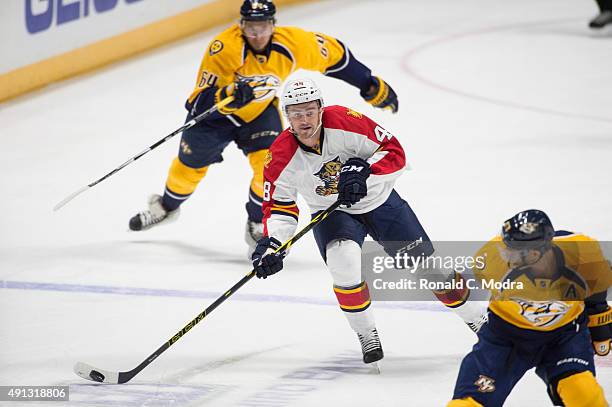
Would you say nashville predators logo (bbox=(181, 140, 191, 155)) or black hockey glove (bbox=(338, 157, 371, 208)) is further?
nashville predators logo (bbox=(181, 140, 191, 155))

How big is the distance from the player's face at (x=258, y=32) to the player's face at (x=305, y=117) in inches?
52.0

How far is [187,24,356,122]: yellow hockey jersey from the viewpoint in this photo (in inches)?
Answer: 216

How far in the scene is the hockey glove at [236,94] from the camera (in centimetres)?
538

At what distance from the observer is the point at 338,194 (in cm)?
418

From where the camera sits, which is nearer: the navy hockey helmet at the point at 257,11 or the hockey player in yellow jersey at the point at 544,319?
the hockey player in yellow jersey at the point at 544,319

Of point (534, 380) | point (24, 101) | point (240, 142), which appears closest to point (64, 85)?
point (24, 101)

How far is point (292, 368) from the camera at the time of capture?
4441 mm

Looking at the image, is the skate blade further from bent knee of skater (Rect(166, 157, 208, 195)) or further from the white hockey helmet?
bent knee of skater (Rect(166, 157, 208, 195))

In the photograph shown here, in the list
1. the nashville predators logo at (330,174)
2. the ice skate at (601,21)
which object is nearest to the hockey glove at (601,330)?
the nashville predators logo at (330,174)

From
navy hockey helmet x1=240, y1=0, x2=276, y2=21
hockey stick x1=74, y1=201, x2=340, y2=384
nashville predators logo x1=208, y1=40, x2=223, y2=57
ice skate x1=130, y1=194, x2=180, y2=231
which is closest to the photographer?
hockey stick x1=74, y1=201, x2=340, y2=384

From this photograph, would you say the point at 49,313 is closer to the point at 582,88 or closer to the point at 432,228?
the point at 432,228

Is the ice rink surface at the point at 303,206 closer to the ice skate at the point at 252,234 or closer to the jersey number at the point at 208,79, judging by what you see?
the ice skate at the point at 252,234

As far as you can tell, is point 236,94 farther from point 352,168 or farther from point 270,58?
point 352,168

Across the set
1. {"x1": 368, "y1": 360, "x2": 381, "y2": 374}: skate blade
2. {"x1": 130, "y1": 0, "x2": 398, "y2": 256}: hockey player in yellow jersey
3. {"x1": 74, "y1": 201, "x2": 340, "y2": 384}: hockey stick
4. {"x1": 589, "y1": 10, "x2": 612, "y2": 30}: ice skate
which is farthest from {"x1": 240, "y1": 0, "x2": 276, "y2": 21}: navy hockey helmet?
{"x1": 589, "y1": 10, "x2": 612, "y2": 30}: ice skate
